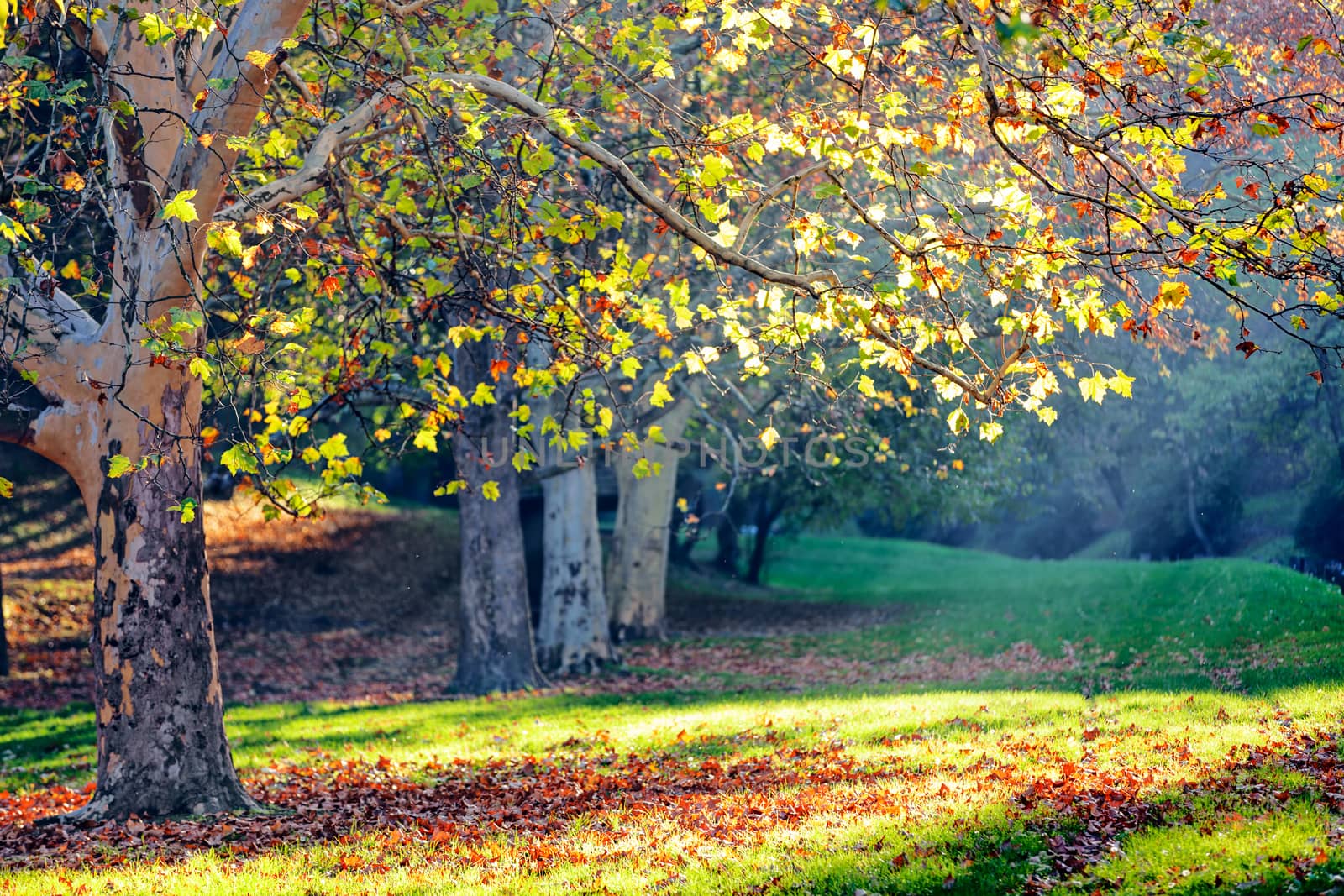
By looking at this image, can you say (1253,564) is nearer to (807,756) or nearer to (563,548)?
(563,548)

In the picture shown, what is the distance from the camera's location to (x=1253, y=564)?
79.0 ft

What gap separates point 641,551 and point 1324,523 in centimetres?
1486

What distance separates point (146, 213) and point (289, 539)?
26.1m

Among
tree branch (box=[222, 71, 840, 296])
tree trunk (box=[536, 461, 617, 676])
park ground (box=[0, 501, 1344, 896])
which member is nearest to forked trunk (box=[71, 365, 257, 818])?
park ground (box=[0, 501, 1344, 896])

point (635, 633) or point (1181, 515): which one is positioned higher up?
point (1181, 515)

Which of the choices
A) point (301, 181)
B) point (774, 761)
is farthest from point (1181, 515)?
point (301, 181)

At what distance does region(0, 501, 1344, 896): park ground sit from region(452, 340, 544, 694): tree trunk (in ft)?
2.11

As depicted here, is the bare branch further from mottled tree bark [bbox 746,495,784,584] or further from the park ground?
mottled tree bark [bbox 746,495,784,584]

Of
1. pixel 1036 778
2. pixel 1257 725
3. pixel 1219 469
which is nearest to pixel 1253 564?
pixel 1219 469

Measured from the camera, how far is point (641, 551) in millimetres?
26078

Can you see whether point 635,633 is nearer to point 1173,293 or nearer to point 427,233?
point 427,233

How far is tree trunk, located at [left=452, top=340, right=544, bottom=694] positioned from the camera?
1750 centimetres

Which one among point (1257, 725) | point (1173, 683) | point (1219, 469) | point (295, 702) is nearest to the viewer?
point (1257, 725)

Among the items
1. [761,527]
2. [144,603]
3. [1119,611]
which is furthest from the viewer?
[761,527]
